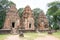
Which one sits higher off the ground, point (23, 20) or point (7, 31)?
point (23, 20)

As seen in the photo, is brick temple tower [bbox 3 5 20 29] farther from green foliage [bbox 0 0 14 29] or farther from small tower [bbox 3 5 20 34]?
green foliage [bbox 0 0 14 29]

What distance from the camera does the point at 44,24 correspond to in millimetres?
37594

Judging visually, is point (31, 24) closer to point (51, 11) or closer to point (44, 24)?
point (44, 24)

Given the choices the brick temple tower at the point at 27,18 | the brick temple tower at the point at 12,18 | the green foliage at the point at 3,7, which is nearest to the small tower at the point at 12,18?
the brick temple tower at the point at 12,18

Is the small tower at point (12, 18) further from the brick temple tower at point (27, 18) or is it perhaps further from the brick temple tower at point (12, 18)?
the brick temple tower at point (27, 18)

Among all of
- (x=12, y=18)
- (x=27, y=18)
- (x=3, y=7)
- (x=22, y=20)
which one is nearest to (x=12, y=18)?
(x=12, y=18)

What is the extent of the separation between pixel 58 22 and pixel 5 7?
15.4 meters

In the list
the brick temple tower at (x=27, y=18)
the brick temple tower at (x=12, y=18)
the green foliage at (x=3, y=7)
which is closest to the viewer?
the brick temple tower at (x=12, y=18)

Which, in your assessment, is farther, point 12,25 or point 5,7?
point 5,7

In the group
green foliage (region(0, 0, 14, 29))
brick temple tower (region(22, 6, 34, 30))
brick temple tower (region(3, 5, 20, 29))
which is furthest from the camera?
green foliage (region(0, 0, 14, 29))

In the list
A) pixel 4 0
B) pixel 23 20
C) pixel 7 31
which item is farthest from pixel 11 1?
pixel 7 31

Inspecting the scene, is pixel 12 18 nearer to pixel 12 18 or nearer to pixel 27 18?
pixel 12 18

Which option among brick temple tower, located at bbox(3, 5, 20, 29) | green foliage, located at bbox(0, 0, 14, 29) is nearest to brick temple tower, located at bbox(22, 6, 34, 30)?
brick temple tower, located at bbox(3, 5, 20, 29)

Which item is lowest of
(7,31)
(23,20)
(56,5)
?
(7,31)
